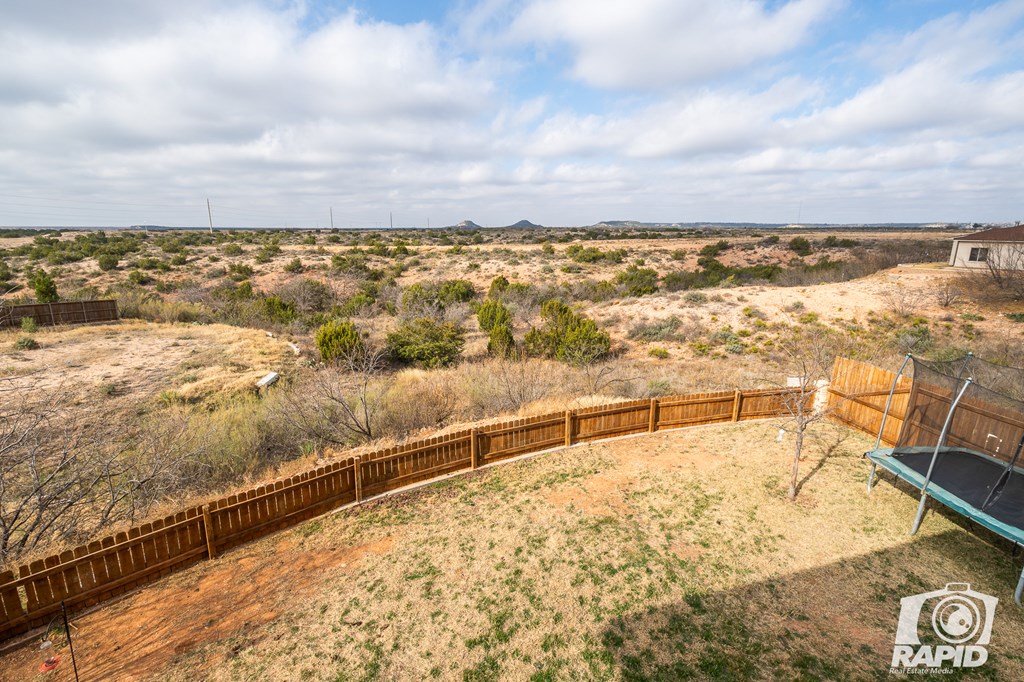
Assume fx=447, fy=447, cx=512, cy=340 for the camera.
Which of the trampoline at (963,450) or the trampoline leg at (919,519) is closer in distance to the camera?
the trampoline at (963,450)

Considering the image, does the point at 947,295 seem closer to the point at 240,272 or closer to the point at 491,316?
the point at 491,316

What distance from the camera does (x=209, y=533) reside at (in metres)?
6.83

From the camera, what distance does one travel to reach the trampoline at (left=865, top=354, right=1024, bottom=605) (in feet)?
22.3

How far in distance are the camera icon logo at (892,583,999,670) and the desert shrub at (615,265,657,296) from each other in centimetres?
2738

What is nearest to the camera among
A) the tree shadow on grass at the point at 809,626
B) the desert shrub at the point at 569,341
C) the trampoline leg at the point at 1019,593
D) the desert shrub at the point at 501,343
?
the tree shadow on grass at the point at 809,626

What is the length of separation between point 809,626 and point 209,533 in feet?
27.9

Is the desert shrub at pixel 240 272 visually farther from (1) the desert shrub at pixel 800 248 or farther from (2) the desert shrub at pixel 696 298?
(1) the desert shrub at pixel 800 248

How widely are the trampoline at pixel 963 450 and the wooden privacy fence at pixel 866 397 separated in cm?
232

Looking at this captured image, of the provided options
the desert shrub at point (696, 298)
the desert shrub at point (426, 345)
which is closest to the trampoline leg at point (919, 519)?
the desert shrub at point (426, 345)

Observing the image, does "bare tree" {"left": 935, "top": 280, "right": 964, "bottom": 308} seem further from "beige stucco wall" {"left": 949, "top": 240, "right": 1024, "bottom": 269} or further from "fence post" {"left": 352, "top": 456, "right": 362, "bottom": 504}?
"fence post" {"left": 352, "top": 456, "right": 362, "bottom": 504}

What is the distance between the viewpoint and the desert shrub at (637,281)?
32938 millimetres

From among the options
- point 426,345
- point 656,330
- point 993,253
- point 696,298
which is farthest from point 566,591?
point 993,253

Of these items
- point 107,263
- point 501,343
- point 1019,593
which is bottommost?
point 1019,593

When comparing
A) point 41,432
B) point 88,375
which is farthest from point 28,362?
point 41,432
